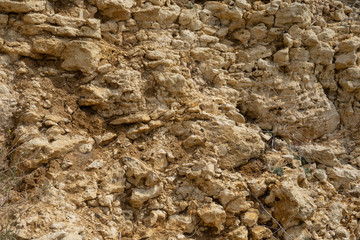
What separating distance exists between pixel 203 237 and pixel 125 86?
5.48 feet

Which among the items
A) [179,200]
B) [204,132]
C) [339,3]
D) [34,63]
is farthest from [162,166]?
[339,3]

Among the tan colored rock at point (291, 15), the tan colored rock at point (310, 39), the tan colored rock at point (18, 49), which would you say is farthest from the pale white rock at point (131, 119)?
the tan colored rock at point (310, 39)

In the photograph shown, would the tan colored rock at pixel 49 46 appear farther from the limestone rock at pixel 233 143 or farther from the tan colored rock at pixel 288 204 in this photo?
the tan colored rock at pixel 288 204

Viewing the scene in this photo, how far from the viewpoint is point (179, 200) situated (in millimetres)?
3145

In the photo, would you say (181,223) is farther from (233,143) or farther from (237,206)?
(233,143)

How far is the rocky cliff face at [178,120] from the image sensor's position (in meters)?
2.99

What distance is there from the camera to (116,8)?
11.9ft

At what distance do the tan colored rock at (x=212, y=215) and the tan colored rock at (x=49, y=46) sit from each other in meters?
2.12

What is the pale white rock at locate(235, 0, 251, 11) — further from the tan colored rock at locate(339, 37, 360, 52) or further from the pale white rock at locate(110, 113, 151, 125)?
the pale white rock at locate(110, 113, 151, 125)

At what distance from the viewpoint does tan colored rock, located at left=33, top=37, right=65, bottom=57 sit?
3.27 meters

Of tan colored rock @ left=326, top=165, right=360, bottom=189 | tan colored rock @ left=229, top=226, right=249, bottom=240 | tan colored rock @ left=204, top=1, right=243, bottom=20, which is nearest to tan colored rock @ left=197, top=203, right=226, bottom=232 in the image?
tan colored rock @ left=229, top=226, right=249, bottom=240

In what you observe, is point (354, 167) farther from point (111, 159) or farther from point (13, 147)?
point (13, 147)

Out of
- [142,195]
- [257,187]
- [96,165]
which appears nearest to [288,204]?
[257,187]

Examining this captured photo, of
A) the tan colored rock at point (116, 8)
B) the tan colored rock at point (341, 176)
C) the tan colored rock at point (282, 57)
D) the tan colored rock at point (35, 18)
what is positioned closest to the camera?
the tan colored rock at point (35, 18)
